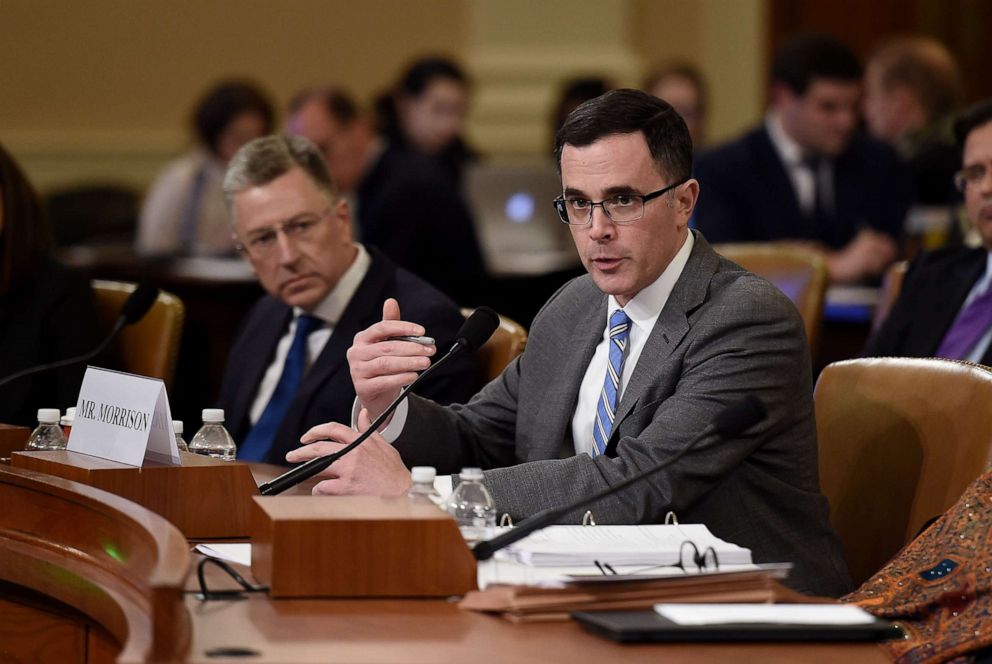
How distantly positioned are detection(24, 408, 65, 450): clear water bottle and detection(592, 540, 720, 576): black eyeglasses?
102cm

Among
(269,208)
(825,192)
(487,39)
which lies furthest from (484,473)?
(487,39)

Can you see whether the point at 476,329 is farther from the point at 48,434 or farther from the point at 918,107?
the point at 918,107

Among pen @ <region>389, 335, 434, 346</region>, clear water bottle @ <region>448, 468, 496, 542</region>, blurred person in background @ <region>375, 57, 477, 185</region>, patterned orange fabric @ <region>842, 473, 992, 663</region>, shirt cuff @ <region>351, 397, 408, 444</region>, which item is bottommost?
patterned orange fabric @ <region>842, 473, 992, 663</region>

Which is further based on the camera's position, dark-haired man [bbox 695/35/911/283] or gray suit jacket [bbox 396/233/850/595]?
dark-haired man [bbox 695/35/911/283]

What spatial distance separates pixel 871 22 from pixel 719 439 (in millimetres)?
7558

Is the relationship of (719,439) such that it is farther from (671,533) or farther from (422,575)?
(422,575)

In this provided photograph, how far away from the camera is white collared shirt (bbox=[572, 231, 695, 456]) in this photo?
244 centimetres

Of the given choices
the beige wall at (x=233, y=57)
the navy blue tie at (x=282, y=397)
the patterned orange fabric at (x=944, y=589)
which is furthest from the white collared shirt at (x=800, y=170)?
the patterned orange fabric at (x=944, y=589)

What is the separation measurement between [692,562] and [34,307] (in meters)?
Result: 2.09

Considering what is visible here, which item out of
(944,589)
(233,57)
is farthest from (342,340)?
(233,57)

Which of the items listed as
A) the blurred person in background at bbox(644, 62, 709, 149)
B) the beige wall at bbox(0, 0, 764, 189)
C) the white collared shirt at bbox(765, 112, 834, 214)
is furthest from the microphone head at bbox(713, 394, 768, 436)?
the beige wall at bbox(0, 0, 764, 189)

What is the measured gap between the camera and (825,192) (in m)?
5.59

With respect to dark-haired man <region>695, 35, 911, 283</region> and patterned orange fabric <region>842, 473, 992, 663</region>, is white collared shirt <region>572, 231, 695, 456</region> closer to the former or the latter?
patterned orange fabric <region>842, 473, 992, 663</region>

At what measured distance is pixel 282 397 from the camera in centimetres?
327
